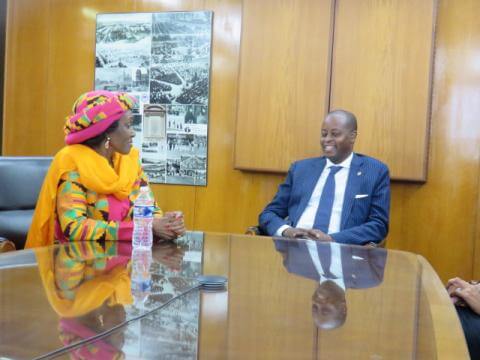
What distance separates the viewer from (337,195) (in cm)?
351

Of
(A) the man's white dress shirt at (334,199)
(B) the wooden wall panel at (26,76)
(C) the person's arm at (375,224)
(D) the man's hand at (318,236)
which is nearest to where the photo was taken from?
(D) the man's hand at (318,236)

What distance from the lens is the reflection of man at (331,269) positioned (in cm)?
142

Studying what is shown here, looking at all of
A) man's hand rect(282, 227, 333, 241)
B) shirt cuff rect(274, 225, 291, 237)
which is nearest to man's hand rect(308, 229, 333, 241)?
man's hand rect(282, 227, 333, 241)

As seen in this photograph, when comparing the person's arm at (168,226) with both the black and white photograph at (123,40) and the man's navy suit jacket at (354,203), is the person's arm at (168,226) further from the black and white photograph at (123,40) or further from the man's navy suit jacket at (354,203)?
the black and white photograph at (123,40)

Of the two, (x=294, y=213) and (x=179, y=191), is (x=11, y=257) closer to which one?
(x=294, y=213)

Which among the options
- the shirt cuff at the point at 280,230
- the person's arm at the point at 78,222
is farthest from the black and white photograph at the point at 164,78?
the person's arm at the point at 78,222

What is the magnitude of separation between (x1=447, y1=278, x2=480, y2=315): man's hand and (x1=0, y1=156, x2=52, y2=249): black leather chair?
235 cm

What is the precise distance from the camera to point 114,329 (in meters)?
1.18

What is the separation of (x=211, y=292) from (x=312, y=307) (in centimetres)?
30

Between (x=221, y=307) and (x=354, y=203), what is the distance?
2.16 m

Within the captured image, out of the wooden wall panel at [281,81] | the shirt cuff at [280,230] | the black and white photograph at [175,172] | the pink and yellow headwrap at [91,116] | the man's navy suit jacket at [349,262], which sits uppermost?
the wooden wall panel at [281,81]

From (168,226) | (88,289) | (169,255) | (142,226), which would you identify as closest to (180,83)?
(168,226)

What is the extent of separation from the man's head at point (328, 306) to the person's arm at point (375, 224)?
150 cm

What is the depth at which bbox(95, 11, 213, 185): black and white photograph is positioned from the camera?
15.2 ft
